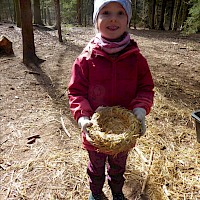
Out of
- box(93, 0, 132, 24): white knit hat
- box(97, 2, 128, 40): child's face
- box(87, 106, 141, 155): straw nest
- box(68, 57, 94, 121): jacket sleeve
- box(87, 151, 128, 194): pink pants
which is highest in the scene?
box(93, 0, 132, 24): white knit hat

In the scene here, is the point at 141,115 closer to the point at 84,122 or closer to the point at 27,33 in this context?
the point at 84,122

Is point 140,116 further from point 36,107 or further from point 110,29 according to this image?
point 36,107

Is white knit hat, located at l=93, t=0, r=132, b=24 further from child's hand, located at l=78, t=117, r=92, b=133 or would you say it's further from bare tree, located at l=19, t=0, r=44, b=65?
bare tree, located at l=19, t=0, r=44, b=65

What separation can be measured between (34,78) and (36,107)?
1.35 meters

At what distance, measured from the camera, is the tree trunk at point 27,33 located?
17.7ft

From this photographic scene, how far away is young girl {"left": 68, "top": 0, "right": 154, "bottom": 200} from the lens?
1582mm

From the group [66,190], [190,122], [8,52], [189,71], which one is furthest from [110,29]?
[8,52]

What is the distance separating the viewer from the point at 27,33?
566cm

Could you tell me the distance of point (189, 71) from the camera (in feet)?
19.0

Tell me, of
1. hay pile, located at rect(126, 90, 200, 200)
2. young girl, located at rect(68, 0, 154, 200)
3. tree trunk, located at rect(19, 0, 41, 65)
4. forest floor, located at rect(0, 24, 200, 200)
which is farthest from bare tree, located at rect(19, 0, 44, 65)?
young girl, located at rect(68, 0, 154, 200)

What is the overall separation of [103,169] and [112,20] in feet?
3.80

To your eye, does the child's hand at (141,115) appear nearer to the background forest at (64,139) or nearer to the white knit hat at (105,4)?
the white knit hat at (105,4)

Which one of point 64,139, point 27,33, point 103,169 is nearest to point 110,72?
point 103,169

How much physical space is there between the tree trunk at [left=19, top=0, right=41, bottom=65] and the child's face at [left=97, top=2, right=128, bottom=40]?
14.4 ft
